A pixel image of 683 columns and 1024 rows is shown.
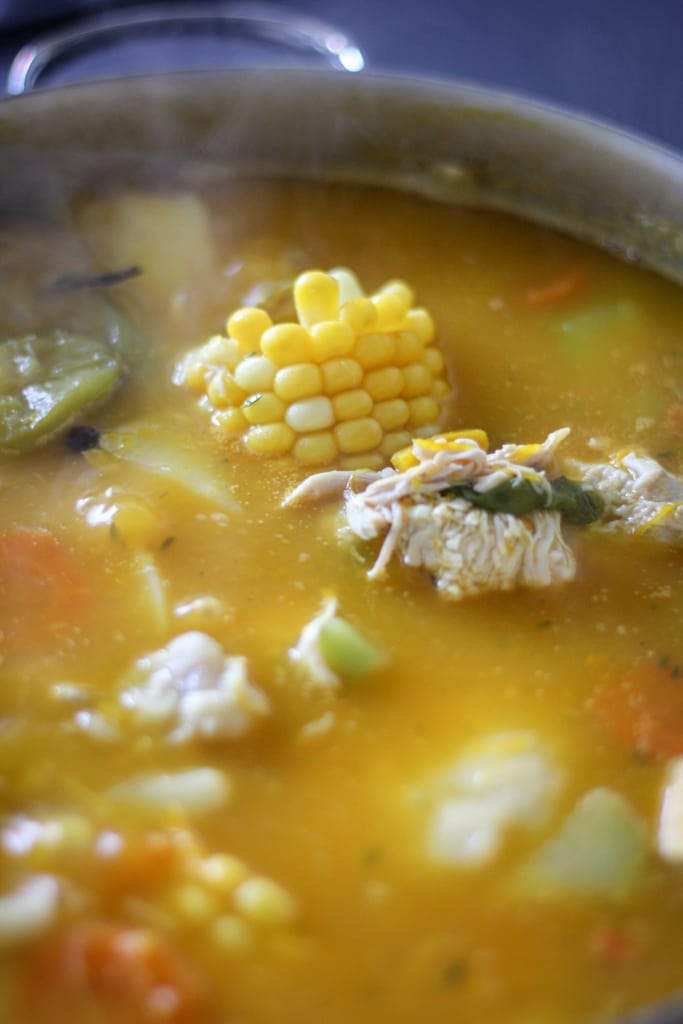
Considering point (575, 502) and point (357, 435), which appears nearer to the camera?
point (575, 502)

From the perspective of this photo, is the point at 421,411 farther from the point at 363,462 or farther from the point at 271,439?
the point at 271,439

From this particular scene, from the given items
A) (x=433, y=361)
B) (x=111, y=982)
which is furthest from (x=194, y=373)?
(x=111, y=982)

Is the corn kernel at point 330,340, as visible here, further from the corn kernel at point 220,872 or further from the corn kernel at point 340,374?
the corn kernel at point 220,872

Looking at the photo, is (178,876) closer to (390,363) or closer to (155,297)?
(390,363)

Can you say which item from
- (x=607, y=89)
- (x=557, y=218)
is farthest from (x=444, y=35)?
(x=557, y=218)

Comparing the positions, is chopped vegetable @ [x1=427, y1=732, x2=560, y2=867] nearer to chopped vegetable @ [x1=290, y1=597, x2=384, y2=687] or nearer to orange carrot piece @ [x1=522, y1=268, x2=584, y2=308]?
chopped vegetable @ [x1=290, y1=597, x2=384, y2=687]

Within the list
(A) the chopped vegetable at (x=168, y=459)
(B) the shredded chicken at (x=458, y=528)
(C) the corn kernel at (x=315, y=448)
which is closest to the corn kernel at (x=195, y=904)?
(B) the shredded chicken at (x=458, y=528)
